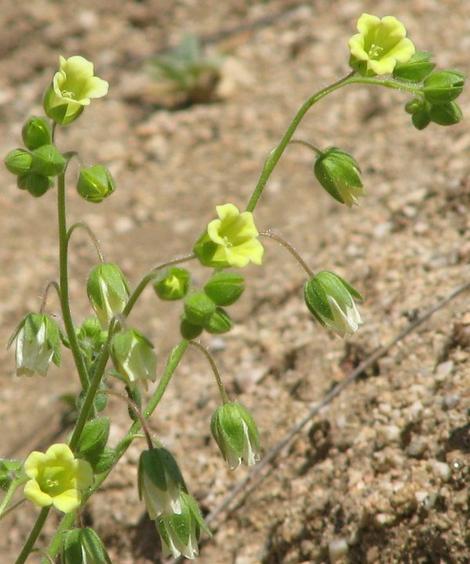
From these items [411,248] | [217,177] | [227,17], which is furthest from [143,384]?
[227,17]

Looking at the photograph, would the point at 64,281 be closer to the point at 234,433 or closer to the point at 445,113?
the point at 234,433

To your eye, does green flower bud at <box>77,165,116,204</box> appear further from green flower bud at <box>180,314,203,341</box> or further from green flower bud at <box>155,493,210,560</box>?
green flower bud at <box>155,493,210,560</box>

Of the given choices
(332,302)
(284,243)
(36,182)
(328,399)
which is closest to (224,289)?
(284,243)

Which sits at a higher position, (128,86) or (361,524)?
(361,524)

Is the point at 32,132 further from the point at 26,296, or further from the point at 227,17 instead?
the point at 227,17

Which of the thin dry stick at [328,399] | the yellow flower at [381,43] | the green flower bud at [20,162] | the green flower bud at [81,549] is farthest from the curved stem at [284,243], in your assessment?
the thin dry stick at [328,399]

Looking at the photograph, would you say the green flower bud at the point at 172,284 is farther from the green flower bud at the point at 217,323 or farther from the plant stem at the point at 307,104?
the plant stem at the point at 307,104
